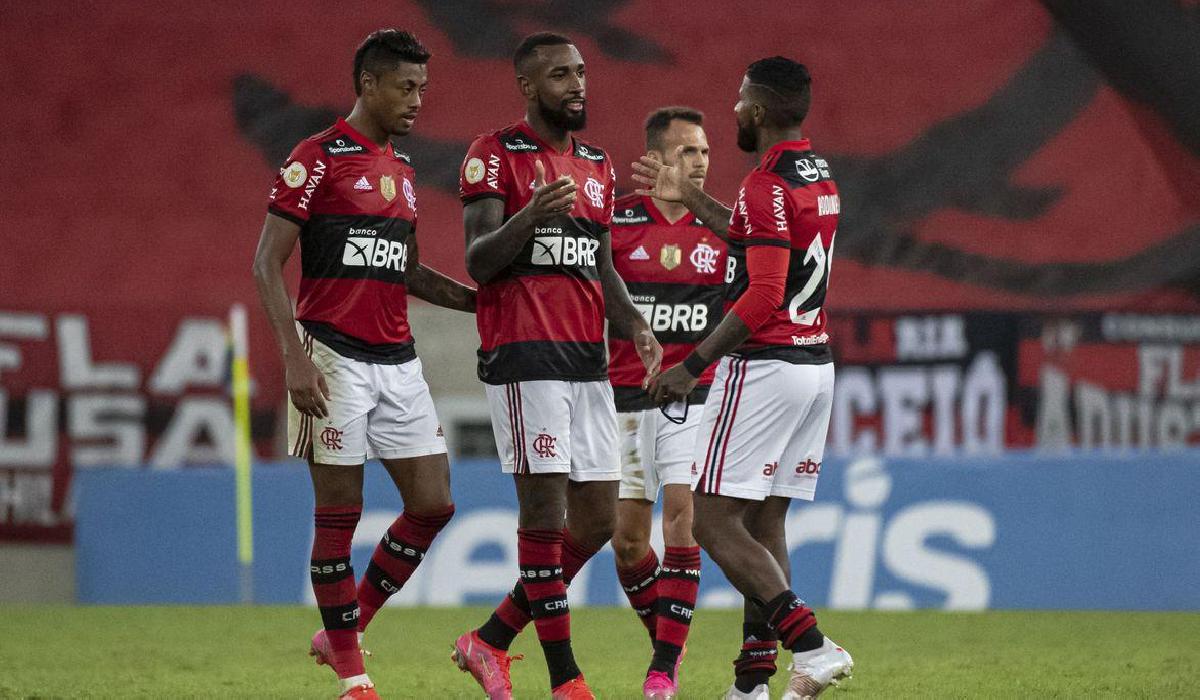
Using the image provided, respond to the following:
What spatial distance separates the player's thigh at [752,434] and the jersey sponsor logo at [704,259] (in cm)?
130

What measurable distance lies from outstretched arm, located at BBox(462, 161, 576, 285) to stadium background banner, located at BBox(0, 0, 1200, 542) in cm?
792

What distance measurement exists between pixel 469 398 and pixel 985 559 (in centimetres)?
448

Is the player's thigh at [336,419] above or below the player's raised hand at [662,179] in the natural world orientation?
below

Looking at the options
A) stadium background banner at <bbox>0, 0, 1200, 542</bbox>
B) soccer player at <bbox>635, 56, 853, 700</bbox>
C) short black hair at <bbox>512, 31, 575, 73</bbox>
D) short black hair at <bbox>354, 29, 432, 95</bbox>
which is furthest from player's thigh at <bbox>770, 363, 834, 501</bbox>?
stadium background banner at <bbox>0, 0, 1200, 542</bbox>

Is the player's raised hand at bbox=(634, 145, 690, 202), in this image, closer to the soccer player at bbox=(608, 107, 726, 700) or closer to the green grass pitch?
the soccer player at bbox=(608, 107, 726, 700)

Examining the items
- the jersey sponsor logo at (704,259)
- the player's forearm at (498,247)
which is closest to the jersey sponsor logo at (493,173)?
the player's forearm at (498,247)

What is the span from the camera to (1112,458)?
8.82m

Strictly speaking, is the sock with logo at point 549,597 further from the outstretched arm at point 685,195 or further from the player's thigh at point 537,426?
the outstretched arm at point 685,195

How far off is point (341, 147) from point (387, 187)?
0.65ft

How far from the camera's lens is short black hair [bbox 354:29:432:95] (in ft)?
16.6

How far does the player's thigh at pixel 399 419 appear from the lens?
5086mm

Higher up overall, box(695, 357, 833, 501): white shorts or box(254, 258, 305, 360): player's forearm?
box(254, 258, 305, 360): player's forearm

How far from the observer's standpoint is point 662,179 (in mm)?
5484

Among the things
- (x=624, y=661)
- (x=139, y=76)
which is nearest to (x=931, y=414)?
(x=624, y=661)
